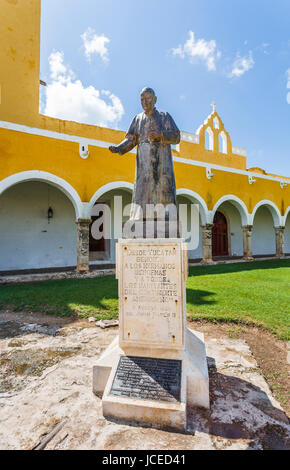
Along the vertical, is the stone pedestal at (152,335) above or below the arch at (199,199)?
below

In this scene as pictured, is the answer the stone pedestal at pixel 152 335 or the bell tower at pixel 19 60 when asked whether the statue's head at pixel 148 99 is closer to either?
the stone pedestal at pixel 152 335

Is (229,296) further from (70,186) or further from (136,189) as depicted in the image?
(70,186)

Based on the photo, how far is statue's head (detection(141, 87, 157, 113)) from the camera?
101 inches

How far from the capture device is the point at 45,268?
31.9 ft

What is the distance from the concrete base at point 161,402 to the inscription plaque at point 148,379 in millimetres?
33

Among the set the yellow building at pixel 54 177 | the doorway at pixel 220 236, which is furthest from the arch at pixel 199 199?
the doorway at pixel 220 236

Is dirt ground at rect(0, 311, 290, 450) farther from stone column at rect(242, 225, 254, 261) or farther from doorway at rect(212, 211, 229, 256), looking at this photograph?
doorway at rect(212, 211, 229, 256)

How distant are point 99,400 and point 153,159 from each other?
2248 millimetres

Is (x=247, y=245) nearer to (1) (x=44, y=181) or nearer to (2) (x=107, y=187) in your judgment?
(2) (x=107, y=187)

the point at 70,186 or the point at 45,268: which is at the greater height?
the point at 70,186

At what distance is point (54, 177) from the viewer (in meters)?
7.94

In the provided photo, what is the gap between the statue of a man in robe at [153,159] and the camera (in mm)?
2537
